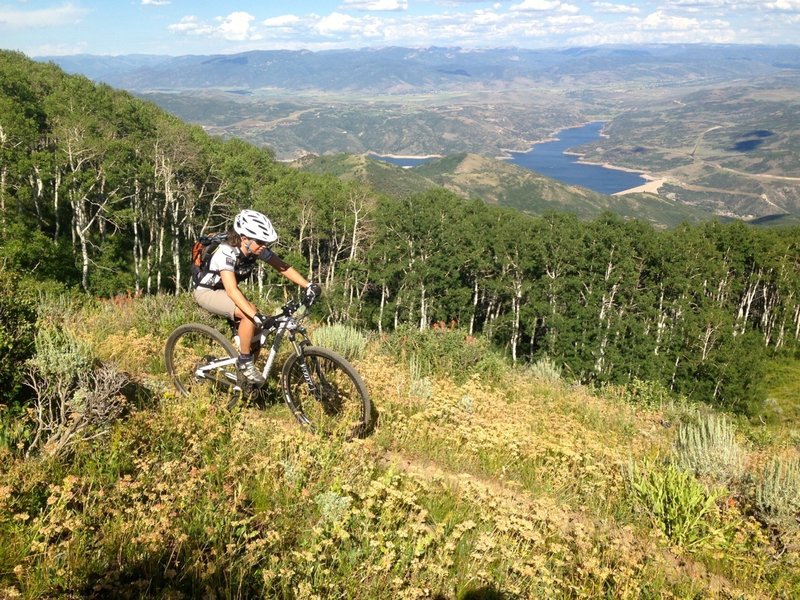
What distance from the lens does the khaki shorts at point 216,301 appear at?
6227 millimetres

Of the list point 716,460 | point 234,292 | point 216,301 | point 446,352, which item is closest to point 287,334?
→ point 234,292

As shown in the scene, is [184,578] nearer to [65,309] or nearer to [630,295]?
[65,309]

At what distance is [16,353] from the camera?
4.91m

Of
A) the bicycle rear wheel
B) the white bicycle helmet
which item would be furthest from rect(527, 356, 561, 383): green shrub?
the white bicycle helmet

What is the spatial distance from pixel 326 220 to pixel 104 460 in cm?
5182

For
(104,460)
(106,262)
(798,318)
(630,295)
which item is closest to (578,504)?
(104,460)

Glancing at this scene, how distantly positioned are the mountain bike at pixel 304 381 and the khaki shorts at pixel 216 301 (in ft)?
1.37

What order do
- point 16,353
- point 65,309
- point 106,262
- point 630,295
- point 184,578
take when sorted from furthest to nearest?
1. point 630,295
2. point 106,262
3. point 65,309
4. point 16,353
5. point 184,578

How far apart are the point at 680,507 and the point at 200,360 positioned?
6.18 meters

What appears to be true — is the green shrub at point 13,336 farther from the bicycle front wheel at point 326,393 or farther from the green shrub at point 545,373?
the green shrub at point 545,373

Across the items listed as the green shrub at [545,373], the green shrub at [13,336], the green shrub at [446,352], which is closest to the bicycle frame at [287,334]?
the green shrub at [13,336]

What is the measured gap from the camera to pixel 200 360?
6.97 metres

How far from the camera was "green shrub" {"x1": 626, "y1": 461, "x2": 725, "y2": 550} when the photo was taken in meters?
4.84

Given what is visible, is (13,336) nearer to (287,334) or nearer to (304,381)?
(287,334)
